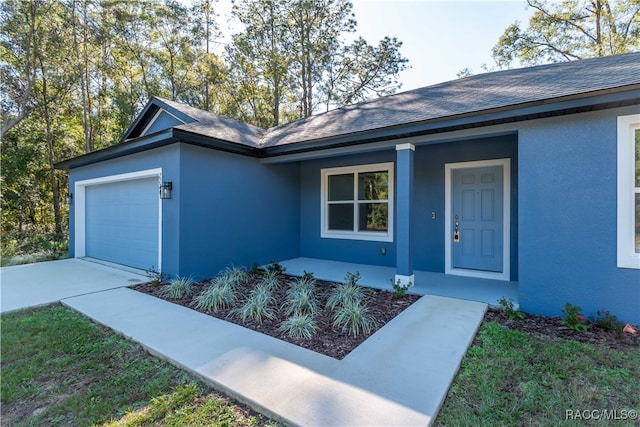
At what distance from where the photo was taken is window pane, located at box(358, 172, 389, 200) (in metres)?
7.25

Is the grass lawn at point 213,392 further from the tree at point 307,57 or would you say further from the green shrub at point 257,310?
the tree at point 307,57

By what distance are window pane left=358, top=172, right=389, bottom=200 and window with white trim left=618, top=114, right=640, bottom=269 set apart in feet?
13.4

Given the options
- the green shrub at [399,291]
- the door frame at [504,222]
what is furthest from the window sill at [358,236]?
the green shrub at [399,291]

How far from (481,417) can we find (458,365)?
0.62m

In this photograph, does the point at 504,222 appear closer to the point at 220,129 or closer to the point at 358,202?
the point at 358,202

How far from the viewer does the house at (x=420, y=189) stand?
3.79m

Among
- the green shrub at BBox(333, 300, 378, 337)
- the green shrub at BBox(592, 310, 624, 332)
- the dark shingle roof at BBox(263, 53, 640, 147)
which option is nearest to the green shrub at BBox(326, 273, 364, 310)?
the green shrub at BBox(333, 300, 378, 337)

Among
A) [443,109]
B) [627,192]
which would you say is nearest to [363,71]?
[443,109]

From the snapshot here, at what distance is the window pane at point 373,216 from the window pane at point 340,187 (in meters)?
0.50

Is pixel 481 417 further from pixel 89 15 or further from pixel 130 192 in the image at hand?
pixel 89 15

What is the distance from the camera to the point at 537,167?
13.7ft

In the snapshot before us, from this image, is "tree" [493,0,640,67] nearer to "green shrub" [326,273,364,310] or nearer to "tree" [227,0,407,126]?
"tree" [227,0,407,126]

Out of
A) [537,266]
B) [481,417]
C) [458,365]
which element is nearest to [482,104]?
A: [537,266]

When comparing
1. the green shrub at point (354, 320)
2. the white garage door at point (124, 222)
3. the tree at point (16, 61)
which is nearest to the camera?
the green shrub at point (354, 320)
